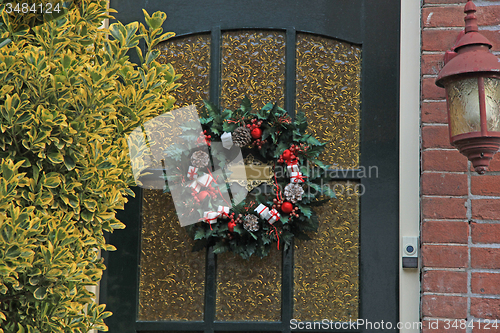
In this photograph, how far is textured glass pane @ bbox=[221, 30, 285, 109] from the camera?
1.85m

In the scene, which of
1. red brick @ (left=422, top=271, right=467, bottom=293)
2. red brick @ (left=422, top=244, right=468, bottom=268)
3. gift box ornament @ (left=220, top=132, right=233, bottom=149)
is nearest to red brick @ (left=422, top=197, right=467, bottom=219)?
red brick @ (left=422, top=244, right=468, bottom=268)

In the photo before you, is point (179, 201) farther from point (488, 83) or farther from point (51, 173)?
point (488, 83)

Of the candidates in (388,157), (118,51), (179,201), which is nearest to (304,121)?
(388,157)

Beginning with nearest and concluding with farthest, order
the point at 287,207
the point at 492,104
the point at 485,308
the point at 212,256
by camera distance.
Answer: the point at 492,104
the point at 485,308
the point at 287,207
the point at 212,256

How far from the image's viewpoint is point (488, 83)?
1.32 m

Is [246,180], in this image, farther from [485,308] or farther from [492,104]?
[485,308]

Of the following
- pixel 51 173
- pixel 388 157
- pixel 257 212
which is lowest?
pixel 257 212

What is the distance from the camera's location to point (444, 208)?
1.63 m

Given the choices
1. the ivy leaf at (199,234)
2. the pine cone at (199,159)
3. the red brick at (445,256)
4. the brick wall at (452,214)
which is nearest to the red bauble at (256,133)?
the pine cone at (199,159)

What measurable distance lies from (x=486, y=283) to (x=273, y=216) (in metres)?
0.88

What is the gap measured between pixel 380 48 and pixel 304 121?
505mm

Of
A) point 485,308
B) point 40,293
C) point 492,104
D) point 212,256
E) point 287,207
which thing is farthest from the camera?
point 212,256

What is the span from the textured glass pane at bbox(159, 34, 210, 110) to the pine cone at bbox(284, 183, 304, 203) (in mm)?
573

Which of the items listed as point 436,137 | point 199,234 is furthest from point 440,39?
point 199,234
